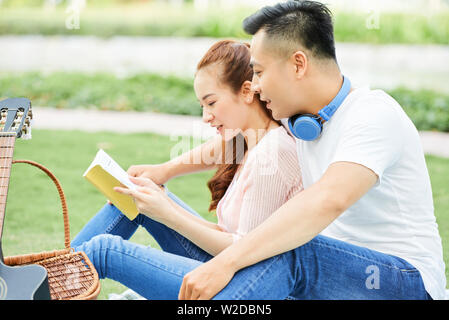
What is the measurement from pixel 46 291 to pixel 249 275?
1.78 feet

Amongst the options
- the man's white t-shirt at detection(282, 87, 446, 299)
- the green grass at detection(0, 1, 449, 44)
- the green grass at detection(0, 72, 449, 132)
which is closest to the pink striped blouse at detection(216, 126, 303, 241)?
the man's white t-shirt at detection(282, 87, 446, 299)

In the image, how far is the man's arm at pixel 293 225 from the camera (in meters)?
1.56

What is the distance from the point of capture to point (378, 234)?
175cm

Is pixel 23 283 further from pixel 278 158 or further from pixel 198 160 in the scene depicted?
pixel 198 160

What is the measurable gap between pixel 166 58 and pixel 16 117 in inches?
279

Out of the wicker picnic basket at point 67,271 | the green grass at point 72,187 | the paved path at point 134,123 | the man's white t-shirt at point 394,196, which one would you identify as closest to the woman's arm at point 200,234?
the wicker picnic basket at point 67,271

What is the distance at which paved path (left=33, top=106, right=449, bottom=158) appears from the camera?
5.87m

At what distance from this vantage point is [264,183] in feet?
6.40

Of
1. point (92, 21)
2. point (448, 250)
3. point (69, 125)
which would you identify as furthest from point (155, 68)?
point (448, 250)

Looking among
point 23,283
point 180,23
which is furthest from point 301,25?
point 180,23

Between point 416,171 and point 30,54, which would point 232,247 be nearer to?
point 416,171

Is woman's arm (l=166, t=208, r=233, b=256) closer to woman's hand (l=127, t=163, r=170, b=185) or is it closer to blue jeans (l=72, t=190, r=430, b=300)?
blue jeans (l=72, t=190, r=430, b=300)

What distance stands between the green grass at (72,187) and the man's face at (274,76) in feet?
4.47

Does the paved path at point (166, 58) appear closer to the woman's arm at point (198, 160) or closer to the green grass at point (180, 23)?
the green grass at point (180, 23)
